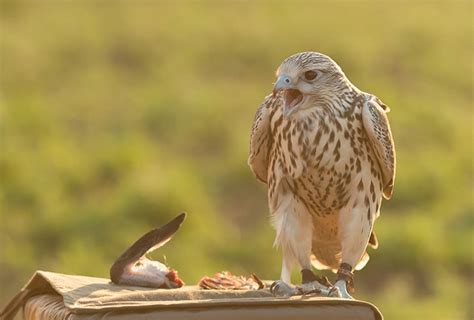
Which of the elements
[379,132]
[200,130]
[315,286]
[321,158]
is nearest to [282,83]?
[321,158]

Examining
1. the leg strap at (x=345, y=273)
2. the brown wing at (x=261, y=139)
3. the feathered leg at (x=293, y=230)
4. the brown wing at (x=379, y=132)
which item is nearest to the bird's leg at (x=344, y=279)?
the leg strap at (x=345, y=273)

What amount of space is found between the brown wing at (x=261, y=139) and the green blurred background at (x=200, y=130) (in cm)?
387

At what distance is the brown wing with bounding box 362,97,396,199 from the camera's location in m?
4.54

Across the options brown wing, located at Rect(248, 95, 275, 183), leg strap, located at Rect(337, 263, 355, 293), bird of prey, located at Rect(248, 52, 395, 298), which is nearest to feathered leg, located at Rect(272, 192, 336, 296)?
bird of prey, located at Rect(248, 52, 395, 298)

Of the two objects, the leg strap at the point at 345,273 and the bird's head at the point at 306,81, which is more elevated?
the bird's head at the point at 306,81

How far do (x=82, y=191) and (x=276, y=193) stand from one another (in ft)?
22.5

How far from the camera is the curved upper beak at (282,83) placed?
4312 mm

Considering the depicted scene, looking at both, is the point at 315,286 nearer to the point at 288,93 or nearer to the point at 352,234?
the point at 352,234

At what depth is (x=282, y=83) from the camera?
4320 mm

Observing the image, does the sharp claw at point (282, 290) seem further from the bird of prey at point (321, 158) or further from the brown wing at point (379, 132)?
the brown wing at point (379, 132)

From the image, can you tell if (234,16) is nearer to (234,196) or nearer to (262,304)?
(234,196)

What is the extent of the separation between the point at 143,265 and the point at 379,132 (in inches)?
40.0

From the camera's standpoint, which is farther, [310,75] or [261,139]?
[261,139]

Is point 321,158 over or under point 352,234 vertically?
over
